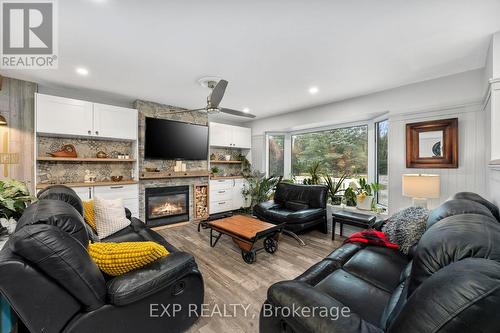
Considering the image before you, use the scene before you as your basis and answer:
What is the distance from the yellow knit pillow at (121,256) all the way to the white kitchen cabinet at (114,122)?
10.0ft

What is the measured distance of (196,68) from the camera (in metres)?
2.76

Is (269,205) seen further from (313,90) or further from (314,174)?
(313,90)

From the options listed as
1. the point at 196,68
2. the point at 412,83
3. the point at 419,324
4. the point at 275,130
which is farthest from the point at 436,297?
the point at 275,130

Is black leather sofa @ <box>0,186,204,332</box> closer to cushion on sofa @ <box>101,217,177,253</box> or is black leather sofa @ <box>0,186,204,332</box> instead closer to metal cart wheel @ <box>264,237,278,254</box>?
cushion on sofa @ <box>101,217,177,253</box>

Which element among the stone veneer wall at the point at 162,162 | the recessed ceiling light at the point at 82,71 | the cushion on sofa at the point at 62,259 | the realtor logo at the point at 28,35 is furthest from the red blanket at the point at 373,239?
the recessed ceiling light at the point at 82,71

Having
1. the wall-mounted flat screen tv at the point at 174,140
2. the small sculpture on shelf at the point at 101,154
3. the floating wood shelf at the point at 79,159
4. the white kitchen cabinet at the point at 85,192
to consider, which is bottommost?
the white kitchen cabinet at the point at 85,192

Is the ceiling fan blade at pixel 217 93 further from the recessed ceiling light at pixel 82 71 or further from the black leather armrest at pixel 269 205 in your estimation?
the black leather armrest at pixel 269 205

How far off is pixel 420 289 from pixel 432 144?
323 centimetres

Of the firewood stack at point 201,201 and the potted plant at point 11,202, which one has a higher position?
the potted plant at point 11,202

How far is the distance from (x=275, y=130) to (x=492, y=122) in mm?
3872

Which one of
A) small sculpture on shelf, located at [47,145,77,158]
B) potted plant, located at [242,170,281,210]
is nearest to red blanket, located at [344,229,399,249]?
potted plant, located at [242,170,281,210]

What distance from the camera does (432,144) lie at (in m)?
3.06

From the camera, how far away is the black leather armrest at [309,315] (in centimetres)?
87

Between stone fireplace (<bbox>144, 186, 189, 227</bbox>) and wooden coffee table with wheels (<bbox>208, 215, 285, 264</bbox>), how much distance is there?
158 centimetres
